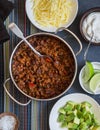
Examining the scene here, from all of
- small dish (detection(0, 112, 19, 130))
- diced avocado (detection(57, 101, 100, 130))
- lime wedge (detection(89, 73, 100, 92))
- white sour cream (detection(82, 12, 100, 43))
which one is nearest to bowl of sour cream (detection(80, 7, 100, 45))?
white sour cream (detection(82, 12, 100, 43))

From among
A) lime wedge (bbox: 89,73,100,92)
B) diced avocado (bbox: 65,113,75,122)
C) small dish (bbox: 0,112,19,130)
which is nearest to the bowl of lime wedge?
lime wedge (bbox: 89,73,100,92)

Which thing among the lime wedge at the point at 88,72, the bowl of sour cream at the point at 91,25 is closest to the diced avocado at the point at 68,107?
the lime wedge at the point at 88,72

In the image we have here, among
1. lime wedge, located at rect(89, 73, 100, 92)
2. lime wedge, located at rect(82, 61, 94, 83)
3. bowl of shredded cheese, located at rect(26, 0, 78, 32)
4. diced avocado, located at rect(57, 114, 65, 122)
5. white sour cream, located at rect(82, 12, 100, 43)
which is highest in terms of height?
bowl of shredded cheese, located at rect(26, 0, 78, 32)

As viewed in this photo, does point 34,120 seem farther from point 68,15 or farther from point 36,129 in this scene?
point 68,15

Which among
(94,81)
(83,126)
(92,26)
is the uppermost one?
(92,26)

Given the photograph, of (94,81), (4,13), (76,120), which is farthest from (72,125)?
(4,13)

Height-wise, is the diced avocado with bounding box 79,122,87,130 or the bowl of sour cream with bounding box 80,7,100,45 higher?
the bowl of sour cream with bounding box 80,7,100,45

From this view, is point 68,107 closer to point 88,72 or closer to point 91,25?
point 88,72

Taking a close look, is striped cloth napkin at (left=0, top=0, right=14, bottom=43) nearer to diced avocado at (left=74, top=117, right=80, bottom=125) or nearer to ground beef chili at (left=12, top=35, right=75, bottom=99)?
ground beef chili at (left=12, top=35, right=75, bottom=99)

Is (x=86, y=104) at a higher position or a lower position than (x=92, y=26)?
lower
